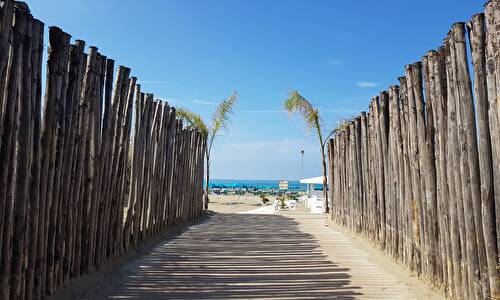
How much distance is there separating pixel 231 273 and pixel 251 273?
245mm

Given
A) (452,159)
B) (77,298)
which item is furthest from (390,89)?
(77,298)

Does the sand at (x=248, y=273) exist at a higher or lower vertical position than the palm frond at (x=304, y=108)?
lower

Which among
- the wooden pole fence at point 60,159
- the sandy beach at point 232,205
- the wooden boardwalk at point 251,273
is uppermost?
the wooden pole fence at point 60,159

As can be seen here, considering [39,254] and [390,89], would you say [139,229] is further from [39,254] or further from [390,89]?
[390,89]

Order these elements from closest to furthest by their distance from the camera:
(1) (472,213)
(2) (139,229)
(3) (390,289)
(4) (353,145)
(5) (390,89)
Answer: (1) (472,213) → (3) (390,289) → (5) (390,89) → (2) (139,229) → (4) (353,145)

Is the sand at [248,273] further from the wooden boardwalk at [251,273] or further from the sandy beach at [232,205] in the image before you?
the sandy beach at [232,205]

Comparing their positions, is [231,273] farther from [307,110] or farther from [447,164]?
[307,110]

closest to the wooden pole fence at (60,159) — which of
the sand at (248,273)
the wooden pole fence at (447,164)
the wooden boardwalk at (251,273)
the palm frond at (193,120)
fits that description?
the sand at (248,273)

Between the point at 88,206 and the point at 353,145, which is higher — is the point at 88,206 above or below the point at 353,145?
below

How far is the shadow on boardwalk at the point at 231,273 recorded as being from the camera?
4.41m

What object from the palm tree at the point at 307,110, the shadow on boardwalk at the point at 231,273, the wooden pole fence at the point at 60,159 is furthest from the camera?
the palm tree at the point at 307,110

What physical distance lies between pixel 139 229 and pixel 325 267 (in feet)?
10.4

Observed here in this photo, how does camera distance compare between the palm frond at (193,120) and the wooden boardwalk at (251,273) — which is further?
the palm frond at (193,120)

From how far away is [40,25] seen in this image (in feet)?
12.2
